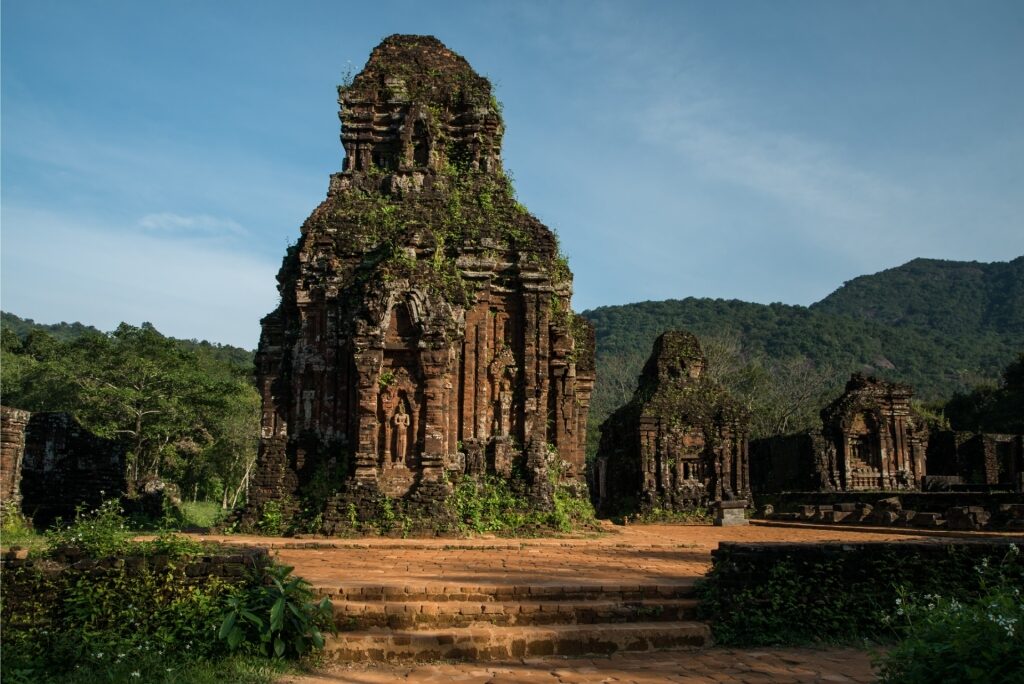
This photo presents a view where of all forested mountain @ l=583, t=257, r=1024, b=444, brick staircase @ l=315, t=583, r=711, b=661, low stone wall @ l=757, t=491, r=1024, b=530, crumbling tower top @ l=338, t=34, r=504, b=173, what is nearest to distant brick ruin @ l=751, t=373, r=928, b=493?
low stone wall @ l=757, t=491, r=1024, b=530

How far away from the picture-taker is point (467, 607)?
759cm

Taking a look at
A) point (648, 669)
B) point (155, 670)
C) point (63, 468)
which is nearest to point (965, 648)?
point (648, 669)

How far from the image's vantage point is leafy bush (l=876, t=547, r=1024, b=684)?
15.2ft

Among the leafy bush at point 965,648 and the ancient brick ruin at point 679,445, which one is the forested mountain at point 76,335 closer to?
the ancient brick ruin at point 679,445

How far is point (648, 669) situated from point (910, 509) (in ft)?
56.6

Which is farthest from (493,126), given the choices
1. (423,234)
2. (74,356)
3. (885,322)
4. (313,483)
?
(885,322)

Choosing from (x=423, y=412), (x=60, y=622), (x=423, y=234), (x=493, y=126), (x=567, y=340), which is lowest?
(x=60, y=622)

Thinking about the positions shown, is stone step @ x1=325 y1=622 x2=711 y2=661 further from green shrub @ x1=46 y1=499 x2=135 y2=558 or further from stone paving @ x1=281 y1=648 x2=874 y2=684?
green shrub @ x1=46 y1=499 x2=135 y2=558

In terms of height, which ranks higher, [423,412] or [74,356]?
[74,356]

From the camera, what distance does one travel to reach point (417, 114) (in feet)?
60.2

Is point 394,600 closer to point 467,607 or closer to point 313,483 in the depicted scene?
point 467,607

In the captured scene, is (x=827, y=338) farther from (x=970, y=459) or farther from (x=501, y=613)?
(x=501, y=613)

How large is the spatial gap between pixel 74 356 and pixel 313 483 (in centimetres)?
2485

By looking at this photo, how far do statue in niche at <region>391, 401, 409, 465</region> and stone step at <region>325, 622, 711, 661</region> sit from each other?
7.66 metres
